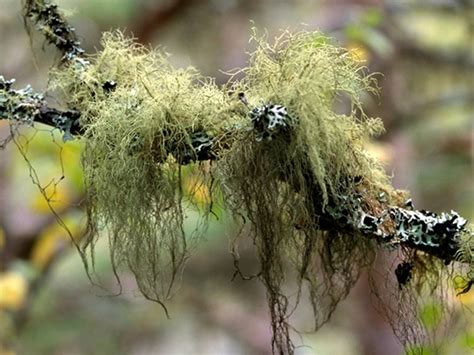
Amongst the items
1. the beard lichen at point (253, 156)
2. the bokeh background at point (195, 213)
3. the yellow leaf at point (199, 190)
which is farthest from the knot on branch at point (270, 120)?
the bokeh background at point (195, 213)

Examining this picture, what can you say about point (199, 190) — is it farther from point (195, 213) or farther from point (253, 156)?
point (195, 213)

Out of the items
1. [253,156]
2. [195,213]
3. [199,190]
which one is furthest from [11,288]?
[253,156]

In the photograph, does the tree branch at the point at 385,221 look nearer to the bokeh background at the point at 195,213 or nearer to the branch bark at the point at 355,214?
the branch bark at the point at 355,214

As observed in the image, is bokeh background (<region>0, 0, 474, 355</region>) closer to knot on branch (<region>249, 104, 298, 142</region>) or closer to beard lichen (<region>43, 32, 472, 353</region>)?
beard lichen (<region>43, 32, 472, 353</region>)

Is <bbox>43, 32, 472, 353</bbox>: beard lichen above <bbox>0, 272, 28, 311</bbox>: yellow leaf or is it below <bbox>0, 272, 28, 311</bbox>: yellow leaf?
below

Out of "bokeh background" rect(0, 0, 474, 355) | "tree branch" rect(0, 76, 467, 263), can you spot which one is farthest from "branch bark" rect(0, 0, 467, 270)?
"bokeh background" rect(0, 0, 474, 355)
